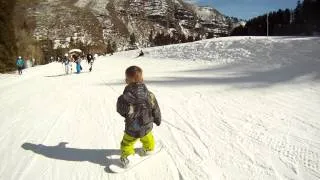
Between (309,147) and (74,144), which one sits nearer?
(309,147)

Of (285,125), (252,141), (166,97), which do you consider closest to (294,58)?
(166,97)

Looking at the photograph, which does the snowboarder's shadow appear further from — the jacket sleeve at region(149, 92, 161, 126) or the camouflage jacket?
the jacket sleeve at region(149, 92, 161, 126)

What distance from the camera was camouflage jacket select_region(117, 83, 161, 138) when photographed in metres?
5.71

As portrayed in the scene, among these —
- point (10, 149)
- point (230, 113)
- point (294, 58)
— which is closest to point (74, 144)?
point (10, 149)

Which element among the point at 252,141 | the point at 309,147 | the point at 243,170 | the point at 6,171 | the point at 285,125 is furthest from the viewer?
the point at 285,125

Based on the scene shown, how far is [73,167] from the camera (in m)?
6.22

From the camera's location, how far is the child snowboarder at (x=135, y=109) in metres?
5.70

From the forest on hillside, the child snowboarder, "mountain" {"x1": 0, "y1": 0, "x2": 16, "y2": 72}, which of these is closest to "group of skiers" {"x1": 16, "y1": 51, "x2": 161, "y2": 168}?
the child snowboarder

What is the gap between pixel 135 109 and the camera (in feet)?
18.9

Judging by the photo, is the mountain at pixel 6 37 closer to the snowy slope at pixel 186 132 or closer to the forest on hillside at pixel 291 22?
the snowy slope at pixel 186 132

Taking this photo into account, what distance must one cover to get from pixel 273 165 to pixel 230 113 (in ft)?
12.8

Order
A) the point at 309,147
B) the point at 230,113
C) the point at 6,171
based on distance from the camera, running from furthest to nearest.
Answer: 1. the point at 230,113
2. the point at 309,147
3. the point at 6,171

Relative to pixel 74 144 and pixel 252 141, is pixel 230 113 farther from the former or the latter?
pixel 74 144

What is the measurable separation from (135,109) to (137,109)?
1.3 inches
